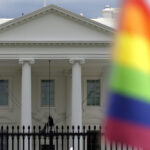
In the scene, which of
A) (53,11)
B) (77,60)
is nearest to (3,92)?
(77,60)

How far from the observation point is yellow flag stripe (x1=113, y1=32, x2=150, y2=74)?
1.96 meters

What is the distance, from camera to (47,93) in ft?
160

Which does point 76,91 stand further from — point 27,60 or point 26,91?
point 27,60

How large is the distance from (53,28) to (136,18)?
1652 inches

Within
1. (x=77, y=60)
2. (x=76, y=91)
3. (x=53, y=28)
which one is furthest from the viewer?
(x=53, y=28)

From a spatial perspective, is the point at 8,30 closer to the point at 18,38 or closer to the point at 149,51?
the point at 18,38

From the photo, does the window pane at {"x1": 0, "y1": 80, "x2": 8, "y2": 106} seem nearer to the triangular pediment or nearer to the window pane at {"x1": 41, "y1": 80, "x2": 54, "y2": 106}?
the window pane at {"x1": 41, "y1": 80, "x2": 54, "y2": 106}

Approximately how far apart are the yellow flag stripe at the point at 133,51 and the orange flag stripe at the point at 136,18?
0.02m

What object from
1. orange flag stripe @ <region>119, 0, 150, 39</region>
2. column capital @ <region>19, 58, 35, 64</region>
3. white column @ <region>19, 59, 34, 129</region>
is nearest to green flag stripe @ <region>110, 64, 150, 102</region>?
orange flag stripe @ <region>119, 0, 150, 39</region>

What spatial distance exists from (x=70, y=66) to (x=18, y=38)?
4.86 meters

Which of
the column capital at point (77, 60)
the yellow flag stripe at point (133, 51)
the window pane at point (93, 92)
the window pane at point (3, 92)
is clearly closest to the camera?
the yellow flag stripe at point (133, 51)

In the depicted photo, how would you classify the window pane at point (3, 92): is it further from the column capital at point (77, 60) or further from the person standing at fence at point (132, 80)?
the person standing at fence at point (132, 80)

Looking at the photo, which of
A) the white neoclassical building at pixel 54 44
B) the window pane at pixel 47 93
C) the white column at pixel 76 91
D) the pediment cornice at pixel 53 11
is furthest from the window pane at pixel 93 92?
the pediment cornice at pixel 53 11

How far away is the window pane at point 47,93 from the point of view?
4866 centimetres
